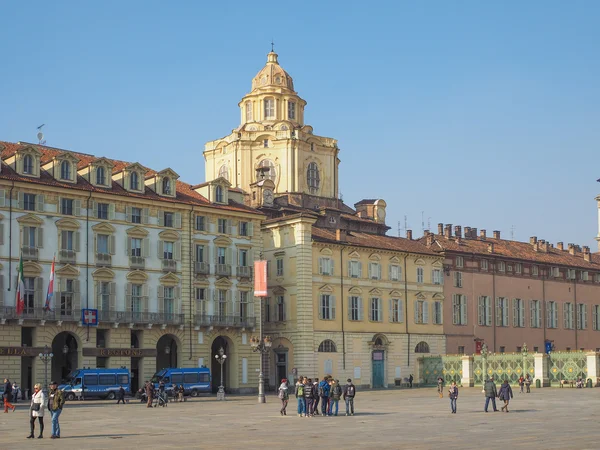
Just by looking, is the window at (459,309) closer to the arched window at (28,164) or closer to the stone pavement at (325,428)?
the stone pavement at (325,428)

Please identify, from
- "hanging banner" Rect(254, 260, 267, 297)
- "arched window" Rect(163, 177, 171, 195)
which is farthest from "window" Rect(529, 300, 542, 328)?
"hanging banner" Rect(254, 260, 267, 297)

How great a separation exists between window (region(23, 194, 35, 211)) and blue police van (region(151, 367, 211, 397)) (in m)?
13.7

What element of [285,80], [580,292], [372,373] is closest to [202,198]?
[372,373]

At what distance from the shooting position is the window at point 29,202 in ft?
216

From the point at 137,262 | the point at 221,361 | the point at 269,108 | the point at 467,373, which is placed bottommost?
the point at 467,373

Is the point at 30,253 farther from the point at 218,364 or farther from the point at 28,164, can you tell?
the point at 218,364

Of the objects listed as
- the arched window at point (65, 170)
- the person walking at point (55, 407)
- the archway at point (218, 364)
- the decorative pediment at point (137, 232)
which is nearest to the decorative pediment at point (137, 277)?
the decorative pediment at point (137, 232)

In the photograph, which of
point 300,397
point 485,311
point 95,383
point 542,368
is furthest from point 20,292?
point 485,311

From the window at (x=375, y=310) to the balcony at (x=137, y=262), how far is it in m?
21.0

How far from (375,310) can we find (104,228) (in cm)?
2505

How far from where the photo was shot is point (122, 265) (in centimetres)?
7006

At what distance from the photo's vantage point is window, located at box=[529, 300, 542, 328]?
98975 millimetres

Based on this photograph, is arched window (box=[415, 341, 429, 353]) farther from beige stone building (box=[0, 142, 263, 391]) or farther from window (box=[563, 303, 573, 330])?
window (box=[563, 303, 573, 330])

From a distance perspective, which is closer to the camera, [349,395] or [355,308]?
[349,395]
